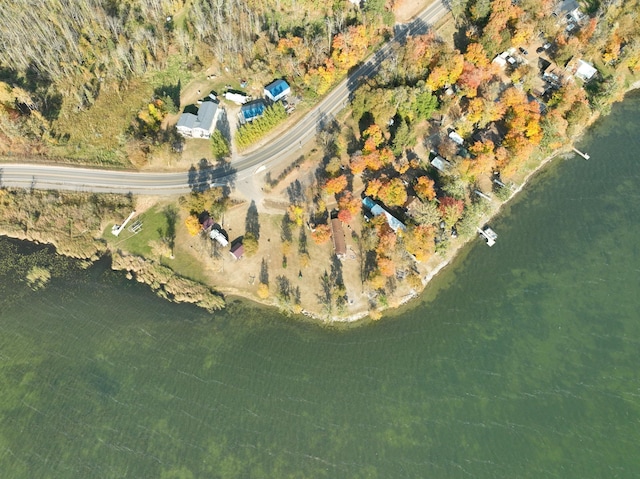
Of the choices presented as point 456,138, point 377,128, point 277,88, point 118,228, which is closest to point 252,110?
point 277,88

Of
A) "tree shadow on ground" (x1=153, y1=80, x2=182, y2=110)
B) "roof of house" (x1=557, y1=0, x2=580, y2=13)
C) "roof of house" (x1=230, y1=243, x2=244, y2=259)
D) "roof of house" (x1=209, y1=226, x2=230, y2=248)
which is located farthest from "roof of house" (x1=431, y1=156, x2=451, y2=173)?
"tree shadow on ground" (x1=153, y1=80, x2=182, y2=110)

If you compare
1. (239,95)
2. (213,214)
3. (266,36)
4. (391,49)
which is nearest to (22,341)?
(213,214)

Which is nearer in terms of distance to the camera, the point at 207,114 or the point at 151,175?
the point at 151,175

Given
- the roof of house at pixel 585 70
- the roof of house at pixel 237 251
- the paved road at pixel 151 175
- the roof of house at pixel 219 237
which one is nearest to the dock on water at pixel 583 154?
the roof of house at pixel 585 70

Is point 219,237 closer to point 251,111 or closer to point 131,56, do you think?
point 251,111

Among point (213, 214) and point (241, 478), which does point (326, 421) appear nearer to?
point (241, 478)
